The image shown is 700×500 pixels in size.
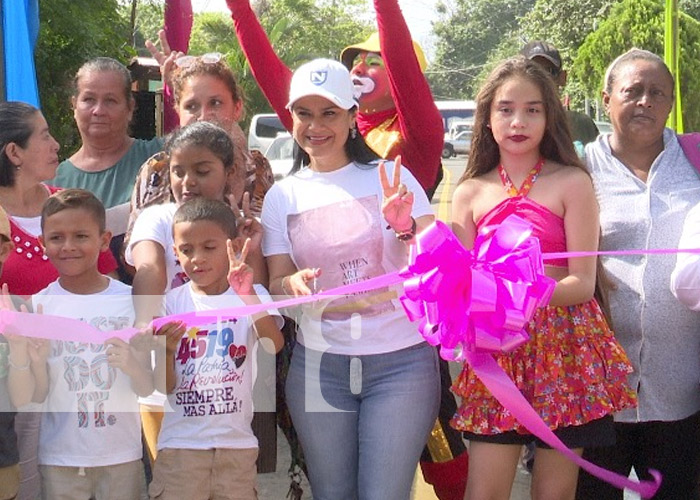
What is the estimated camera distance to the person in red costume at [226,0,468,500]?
351 cm

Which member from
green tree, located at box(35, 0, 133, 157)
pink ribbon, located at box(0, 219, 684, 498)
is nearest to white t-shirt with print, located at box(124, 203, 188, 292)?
pink ribbon, located at box(0, 219, 684, 498)

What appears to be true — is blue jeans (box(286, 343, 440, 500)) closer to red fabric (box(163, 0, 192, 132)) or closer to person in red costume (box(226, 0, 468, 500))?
person in red costume (box(226, 0, 468, 500))

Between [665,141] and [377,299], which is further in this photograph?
[665,141]

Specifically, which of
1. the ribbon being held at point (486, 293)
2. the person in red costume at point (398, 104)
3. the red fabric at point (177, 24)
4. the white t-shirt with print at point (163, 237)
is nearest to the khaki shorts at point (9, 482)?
the white t-shirt with print at point (163, 237)

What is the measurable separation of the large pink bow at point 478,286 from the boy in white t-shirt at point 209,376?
1.81ft

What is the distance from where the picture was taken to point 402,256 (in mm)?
3277

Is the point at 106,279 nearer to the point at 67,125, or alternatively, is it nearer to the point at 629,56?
the point at 629,56

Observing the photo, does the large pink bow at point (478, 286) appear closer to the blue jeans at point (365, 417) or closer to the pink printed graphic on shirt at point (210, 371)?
the blue jeans at point (365, 417)

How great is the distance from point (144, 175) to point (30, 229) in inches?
17.2

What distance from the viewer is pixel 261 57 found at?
4.06m

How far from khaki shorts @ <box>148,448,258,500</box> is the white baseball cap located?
1160mm

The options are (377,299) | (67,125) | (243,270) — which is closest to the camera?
(243,270)

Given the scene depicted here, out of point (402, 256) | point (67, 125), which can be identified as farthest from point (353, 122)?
point (67, 125)

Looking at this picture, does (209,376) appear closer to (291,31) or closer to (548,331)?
(548,331)
